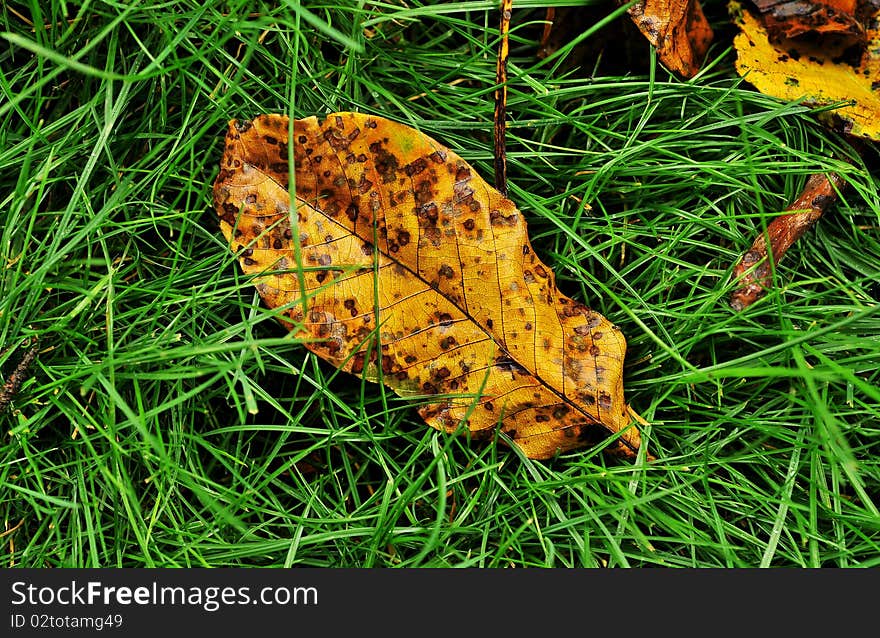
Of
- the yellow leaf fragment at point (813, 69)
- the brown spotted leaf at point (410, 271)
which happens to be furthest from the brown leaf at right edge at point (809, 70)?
the brown spotted leaf at point (410, 271)

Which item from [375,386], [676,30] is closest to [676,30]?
[676,30]

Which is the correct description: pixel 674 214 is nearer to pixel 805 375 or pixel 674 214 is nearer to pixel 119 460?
pixel 805 375

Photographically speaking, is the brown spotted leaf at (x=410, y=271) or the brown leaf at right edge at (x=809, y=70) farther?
the brown leaf at right edge at (x=809, y=70)

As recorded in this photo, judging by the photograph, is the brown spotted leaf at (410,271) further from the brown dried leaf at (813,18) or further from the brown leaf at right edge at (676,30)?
the brown dried leaf at (813,18)

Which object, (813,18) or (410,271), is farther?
(813,18)

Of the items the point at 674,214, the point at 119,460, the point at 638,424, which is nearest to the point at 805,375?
the point at 638,424

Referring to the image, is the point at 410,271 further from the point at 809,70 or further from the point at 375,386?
the point at 809,70

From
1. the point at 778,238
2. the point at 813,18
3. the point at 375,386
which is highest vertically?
the point at 813,18
